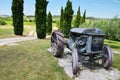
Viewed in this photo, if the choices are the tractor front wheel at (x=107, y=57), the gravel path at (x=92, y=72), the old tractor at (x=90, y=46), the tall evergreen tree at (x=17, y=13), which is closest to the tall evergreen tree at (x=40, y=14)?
the tall evergreen tree at (x=17, y=13)

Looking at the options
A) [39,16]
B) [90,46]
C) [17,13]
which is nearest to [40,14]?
[39,16]

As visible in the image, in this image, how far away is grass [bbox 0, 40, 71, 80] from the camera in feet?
27.6

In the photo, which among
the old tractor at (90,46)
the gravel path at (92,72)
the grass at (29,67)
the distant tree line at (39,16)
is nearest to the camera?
the grass at (29,67)

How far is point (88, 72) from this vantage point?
372 inches

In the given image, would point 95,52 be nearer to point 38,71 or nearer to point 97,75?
point 97,75

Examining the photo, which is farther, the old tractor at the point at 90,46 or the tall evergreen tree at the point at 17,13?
the tall evergreen tree at the point at 17,13

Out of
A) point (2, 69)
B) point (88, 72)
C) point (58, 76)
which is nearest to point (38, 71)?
point (58, 76)

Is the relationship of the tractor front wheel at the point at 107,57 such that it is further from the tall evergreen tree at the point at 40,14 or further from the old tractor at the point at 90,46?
the tall evergreen tree at the point at 40,14

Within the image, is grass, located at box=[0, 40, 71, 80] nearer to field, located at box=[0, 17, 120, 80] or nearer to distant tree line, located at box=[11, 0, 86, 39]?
field, located at box=[0, 17, 120, 80]

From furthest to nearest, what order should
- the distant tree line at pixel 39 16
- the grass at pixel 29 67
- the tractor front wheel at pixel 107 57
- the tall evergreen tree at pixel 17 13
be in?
the tall evergreen tree at pixel 17 13 < the distant tree line at pixel 39 16 < the tractor front wheel at pixel 107 57 < the grass at pixel 29 67

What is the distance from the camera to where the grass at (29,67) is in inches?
332

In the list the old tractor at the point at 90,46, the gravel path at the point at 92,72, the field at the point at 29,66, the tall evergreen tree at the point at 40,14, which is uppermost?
the tall evergreen tree at the point at 40,14

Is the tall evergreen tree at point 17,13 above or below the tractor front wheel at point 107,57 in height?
above

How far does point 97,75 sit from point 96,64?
185 cm
